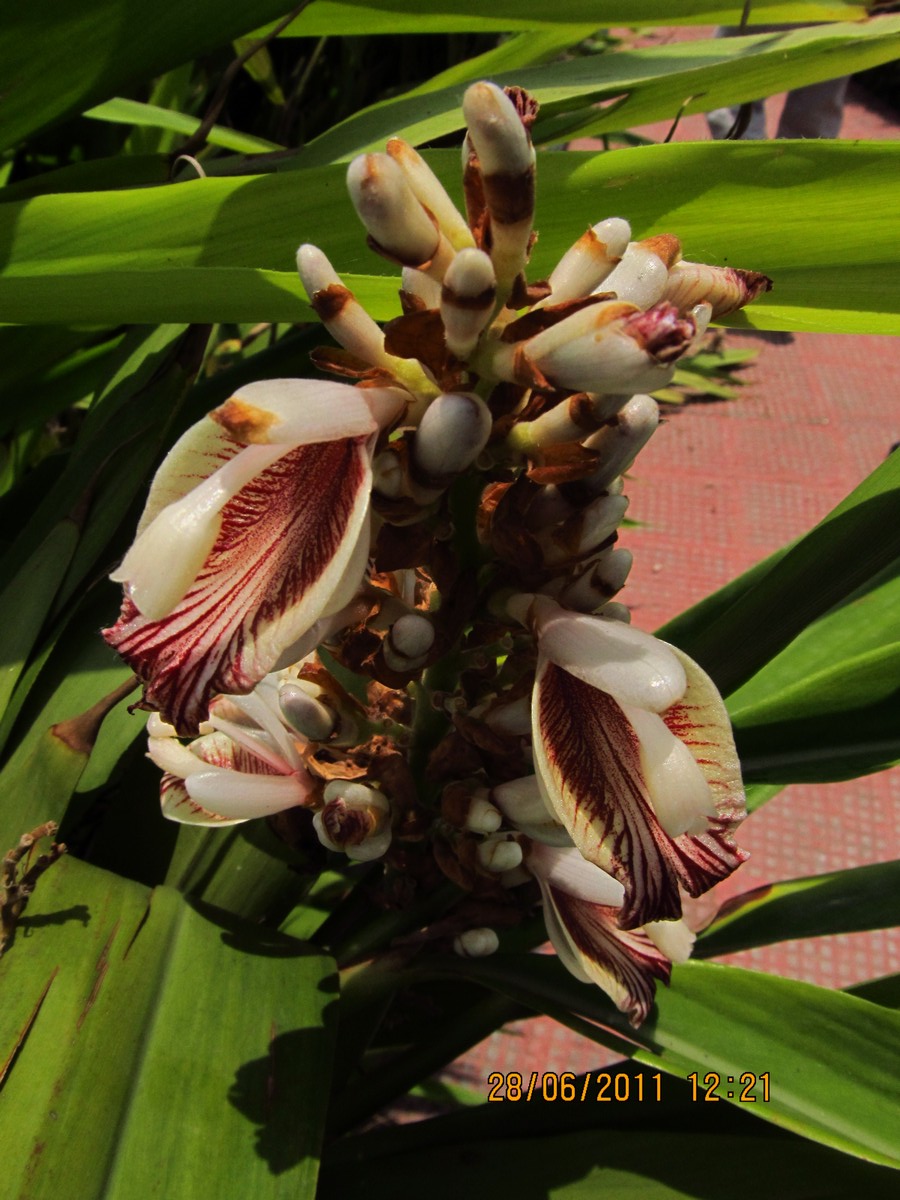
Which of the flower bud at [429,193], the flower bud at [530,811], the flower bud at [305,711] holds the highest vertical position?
the flower bud at [429,193]

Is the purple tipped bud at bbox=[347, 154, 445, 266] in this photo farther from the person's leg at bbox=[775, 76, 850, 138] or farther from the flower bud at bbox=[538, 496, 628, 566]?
the person's leg at bbox=[775, 76, 850, 138]

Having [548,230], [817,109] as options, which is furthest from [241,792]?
[817,109]

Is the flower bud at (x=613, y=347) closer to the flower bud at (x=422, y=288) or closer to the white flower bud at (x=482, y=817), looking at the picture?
the flower bud at (x=422, y=288)

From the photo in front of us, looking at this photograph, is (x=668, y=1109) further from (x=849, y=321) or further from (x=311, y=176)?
(x=311, y=176)

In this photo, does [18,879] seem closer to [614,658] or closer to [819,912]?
[614,658]

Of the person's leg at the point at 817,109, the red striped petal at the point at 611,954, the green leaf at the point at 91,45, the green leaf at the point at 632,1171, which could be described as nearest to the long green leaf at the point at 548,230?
the green leaf at the point at 91,45
